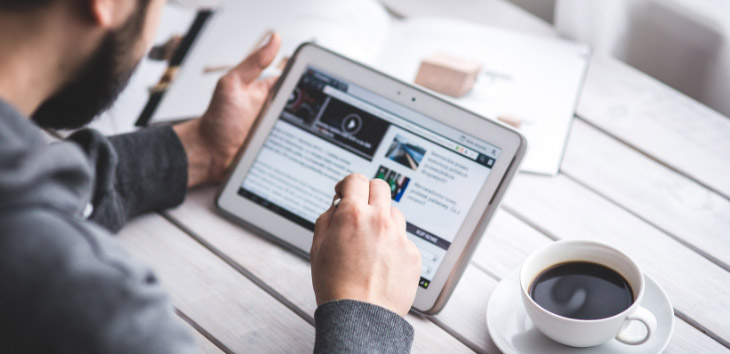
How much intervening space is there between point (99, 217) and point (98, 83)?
188 mm

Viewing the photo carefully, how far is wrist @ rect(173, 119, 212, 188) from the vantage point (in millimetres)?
830

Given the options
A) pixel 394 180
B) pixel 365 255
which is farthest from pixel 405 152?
pixel 365 255

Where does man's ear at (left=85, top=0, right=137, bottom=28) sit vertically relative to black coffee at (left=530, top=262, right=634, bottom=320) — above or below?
above

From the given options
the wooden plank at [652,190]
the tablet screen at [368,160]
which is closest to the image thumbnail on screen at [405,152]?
the tablet screen at [368,160]

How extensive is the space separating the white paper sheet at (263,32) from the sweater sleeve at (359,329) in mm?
455

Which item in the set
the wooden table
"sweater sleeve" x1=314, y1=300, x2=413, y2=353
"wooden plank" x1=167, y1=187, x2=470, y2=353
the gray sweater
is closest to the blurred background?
the wooden table

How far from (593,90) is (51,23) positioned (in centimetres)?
77

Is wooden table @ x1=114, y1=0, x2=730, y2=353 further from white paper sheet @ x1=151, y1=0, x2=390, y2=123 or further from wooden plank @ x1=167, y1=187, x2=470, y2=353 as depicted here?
white paper sheet @ x1=151, y1=0, x2=390, y2=123

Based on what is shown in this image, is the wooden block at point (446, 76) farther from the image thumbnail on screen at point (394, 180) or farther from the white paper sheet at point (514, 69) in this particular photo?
the image thumbnail on screen at point (394, 180)

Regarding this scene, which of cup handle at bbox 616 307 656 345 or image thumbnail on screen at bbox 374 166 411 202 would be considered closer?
cup handle at bbox 616 307 656 345

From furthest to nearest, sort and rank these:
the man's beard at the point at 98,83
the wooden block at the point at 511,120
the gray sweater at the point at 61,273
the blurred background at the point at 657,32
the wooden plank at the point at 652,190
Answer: the blurred background at the point at 657,32 → the wooden block at the point at 511,120 → the wooden plank at the point at 652,190 → the man's beard at the point at 98,83 → the gray sweater at the point at 61,273

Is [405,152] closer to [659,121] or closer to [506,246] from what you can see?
[506,246]

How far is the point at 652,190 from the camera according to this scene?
2.76 ft

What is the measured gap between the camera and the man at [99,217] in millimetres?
412
